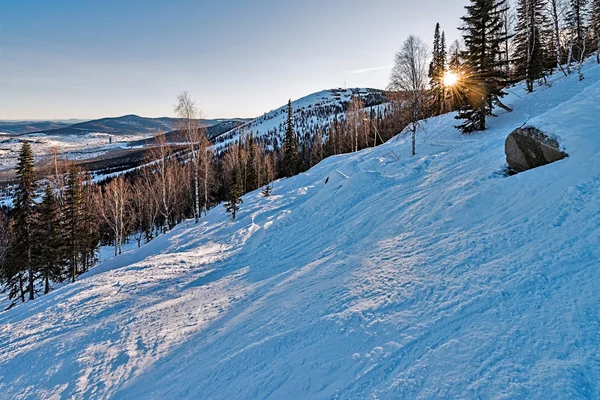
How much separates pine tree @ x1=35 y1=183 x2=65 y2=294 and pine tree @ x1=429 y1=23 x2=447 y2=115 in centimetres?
3209

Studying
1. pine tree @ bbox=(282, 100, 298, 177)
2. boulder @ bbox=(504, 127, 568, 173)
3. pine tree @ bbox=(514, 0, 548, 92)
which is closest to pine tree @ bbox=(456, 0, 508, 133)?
pine tree @ bbox=(514, 0, 548, 92)

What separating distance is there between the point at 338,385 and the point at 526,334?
9.00ft

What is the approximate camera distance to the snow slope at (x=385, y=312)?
393 centimetres

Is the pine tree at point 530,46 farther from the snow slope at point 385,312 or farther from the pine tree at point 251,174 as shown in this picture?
the pine tree at point 251,174

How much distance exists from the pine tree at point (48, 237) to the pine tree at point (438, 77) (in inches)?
1263

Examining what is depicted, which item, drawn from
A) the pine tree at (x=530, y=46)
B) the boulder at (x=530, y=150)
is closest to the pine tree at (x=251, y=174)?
the pine tree at (x=530, y=46)

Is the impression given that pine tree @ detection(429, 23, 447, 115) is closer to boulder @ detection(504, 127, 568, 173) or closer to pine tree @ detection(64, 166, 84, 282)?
boulder @ detection(504, 127, 568, 173)

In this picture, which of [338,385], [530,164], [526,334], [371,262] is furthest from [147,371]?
[530,164]

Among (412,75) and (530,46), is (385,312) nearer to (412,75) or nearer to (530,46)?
(412,75)

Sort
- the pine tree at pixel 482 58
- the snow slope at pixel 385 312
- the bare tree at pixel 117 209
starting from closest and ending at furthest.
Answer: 1. the snow slope at pixel 385 312
2. the pine tree at pixel 482 58
3. the bare tree at pixel 117 209

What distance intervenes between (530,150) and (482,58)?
1314 cm

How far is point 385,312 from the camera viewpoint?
17.8 ft

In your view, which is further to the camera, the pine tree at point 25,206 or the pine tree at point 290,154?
the pine tree at point 290,154

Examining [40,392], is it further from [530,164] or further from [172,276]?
[530,164]
